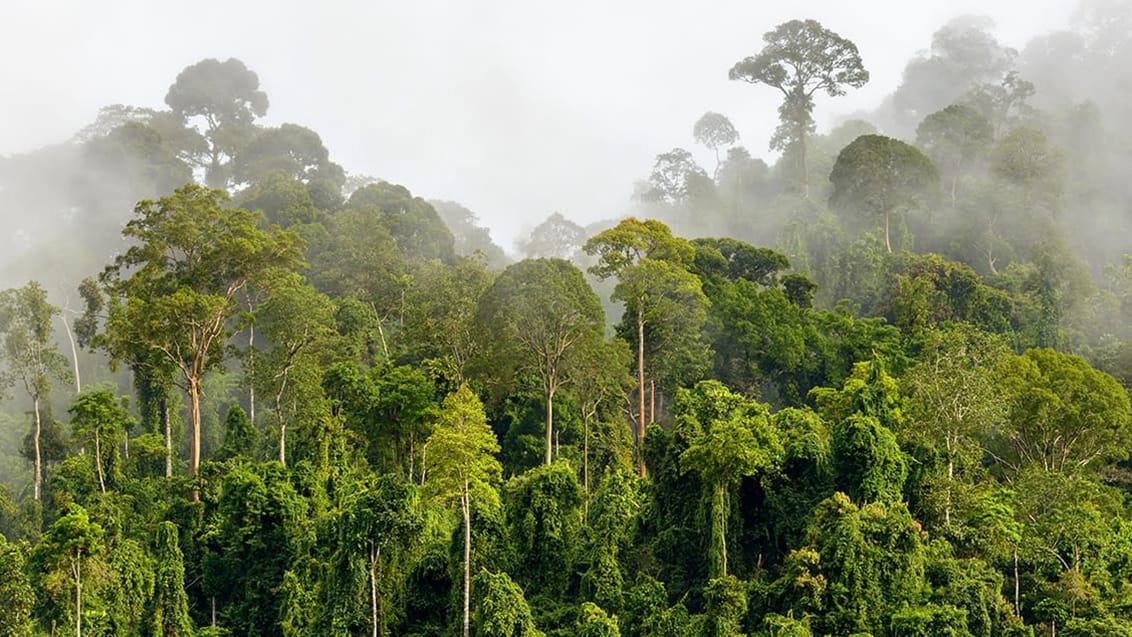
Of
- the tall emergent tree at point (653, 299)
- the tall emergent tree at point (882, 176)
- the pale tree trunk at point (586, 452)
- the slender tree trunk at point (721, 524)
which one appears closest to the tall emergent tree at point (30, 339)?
the pale tree trunk at point (586, 452)

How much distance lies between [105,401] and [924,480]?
29.3 m

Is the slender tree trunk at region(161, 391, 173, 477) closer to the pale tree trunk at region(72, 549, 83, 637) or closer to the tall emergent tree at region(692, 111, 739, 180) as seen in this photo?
the pale tree trunk at region(72, 549, 83, 637)

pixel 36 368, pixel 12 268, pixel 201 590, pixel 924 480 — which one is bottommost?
pixel 201 590

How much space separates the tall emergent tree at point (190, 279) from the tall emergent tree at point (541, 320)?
10.2 meters

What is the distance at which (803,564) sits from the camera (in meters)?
28.7

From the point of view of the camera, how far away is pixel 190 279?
39.2 metres

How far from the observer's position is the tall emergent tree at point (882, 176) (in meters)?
60.1

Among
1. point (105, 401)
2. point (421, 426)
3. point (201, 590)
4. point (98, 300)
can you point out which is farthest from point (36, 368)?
point (421, 426)

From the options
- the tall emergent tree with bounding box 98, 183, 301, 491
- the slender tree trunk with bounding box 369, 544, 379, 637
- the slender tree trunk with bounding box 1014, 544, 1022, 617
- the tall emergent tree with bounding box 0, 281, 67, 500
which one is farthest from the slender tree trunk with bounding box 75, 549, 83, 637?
the slender tree trunk with bounding box 1014, 544, 1022, 617

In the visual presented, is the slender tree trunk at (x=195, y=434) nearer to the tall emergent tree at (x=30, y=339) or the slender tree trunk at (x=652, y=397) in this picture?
the tall emergent tree at (x=30, y=339)

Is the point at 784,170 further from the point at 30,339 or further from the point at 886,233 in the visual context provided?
the point at 30,339

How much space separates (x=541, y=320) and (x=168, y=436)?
16670mm

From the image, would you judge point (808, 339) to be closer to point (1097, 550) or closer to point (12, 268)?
point (1097, 550)

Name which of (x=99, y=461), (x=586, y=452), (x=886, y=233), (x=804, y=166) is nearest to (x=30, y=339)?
(x=99, y=461)
